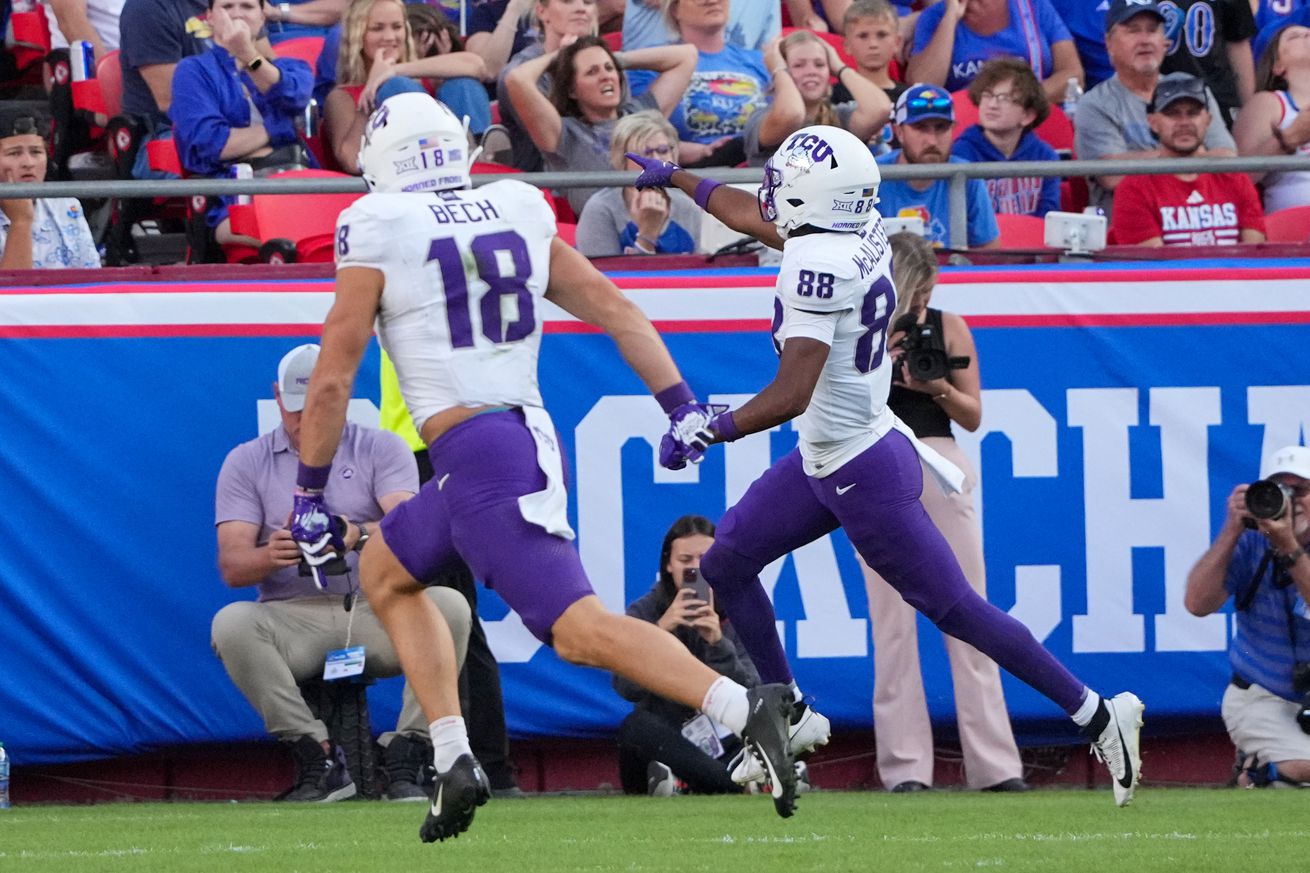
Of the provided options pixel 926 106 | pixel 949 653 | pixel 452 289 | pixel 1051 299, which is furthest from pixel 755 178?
pixel 452 289

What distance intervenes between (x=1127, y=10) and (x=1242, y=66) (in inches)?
55.1

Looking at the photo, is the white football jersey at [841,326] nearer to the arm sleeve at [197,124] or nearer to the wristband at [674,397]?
the wristband at [674,397]

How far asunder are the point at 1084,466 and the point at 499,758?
8.86 ft

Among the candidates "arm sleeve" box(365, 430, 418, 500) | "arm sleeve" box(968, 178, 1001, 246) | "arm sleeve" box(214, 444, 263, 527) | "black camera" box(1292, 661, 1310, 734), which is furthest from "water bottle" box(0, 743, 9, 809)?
"black camera" box(1292, 661, 1310, 734)

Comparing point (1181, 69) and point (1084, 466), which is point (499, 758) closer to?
point (1084, 466)

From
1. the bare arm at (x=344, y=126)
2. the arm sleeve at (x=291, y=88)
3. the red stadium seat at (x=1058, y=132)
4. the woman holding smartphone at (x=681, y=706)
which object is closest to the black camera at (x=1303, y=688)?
the woman holding smartphone at (x=681, y=706)

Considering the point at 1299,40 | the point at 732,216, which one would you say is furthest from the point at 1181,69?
the point at 732,216

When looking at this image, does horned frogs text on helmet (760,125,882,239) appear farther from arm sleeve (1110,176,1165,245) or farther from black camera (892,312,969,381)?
arm sleeve (1110,176,1165,245)

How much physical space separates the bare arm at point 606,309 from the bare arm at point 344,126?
13.2 ft

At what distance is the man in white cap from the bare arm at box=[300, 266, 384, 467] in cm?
235

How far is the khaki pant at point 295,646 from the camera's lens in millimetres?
8070

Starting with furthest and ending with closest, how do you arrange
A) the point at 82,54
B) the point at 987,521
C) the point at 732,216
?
1. the point at 82,54
2. the point at 987,521
3. the point at 732,216

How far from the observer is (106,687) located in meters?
8.53

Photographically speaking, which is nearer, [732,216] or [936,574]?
[936,574]
